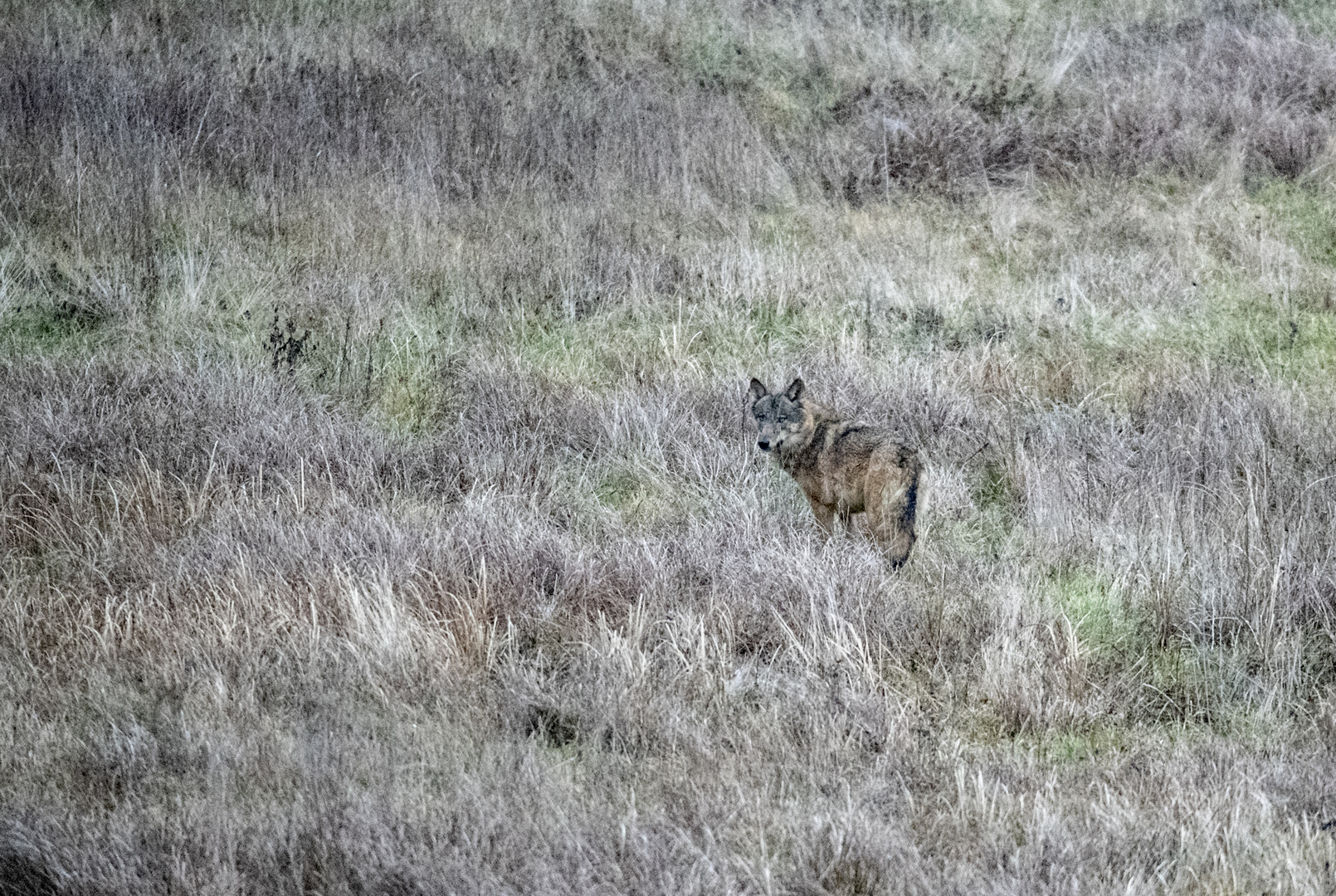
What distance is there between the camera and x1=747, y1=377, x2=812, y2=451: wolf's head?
5094mm

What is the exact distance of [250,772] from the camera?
3.04 meters

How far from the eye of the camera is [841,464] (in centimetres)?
482

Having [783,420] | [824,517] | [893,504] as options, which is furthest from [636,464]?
[893,504]

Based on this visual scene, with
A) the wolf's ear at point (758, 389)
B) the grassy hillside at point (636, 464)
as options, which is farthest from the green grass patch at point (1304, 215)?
the wolf's ear at point (758, 389)

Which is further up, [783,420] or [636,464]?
[783,420]

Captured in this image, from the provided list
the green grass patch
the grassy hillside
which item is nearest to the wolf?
the grassy hillside

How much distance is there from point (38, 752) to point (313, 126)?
25.3 feet

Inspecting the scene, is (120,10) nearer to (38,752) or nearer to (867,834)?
(38,752)

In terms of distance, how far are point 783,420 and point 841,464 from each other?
416 mm

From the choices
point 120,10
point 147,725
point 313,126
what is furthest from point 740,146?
point 147,725

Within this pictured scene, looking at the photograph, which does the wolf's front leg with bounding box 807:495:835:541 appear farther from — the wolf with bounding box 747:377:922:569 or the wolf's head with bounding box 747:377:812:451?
the wolf's head with bounding box 747:377:812:451

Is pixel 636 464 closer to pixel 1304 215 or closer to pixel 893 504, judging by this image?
pixel 893 504

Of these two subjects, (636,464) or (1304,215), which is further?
(1304,215)

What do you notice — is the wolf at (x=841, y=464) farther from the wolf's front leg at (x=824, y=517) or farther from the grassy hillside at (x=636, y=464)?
the grassy hillside at (x=636, y=464)
